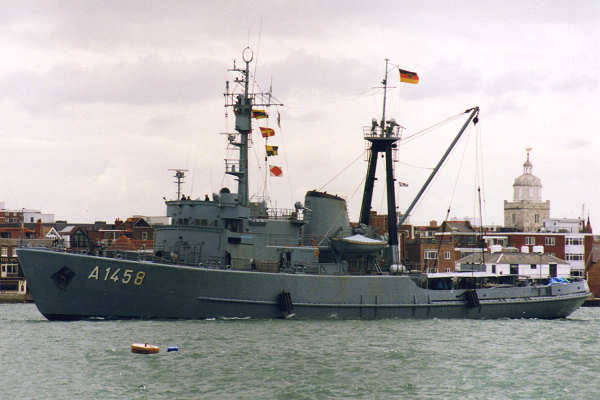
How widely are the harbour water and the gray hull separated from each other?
3.86 feet

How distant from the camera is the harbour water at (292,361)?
26.2m

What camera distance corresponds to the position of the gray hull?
40219mm

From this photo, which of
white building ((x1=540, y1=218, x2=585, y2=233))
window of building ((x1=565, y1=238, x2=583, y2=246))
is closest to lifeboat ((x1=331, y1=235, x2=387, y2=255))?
window of building ((x1=565, y1=238, x2=583, y2=246))

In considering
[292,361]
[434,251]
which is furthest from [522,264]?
[292,361]

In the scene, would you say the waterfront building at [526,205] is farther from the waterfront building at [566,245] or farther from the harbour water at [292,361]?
the harbour water at [292,361]

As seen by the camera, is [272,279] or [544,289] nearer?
[272,279]

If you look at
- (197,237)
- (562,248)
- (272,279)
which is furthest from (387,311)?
(562,248)

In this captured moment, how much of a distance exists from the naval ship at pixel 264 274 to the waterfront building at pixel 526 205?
107335 mm

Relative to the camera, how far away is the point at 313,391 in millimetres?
26062

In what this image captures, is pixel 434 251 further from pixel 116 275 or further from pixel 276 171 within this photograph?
pixel 116 275

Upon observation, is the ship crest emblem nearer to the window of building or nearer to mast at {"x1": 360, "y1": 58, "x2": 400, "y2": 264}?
mast at {"x1": 360, "y1": 58, "x2": 400, "y2": 264}

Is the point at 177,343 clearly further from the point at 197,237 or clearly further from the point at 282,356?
the point at 197,237

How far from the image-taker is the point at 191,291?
135 ft

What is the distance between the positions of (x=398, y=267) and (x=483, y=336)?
29.7 feet
